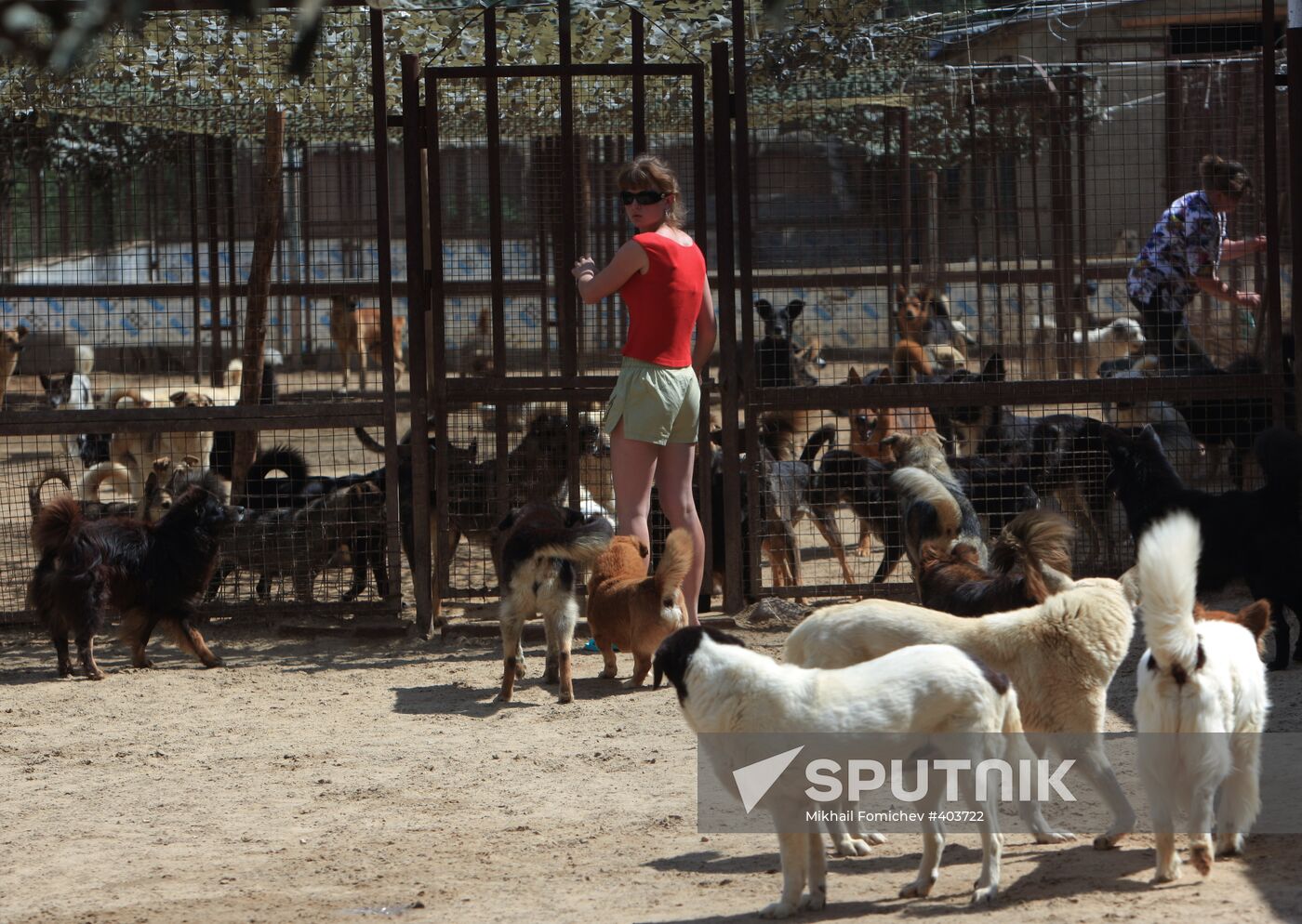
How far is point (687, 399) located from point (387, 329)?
180 centimetres

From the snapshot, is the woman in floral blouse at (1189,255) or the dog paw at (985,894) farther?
the woman in floral blouse at (1189,255)

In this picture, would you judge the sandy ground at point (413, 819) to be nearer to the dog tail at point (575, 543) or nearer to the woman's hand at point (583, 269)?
the dog tail at point (575, 543)

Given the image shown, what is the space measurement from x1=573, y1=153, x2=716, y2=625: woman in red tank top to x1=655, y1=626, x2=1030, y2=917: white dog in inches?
97.2

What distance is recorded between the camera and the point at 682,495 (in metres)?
5.94

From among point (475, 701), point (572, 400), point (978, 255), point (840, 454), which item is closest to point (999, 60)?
point (978, 255)

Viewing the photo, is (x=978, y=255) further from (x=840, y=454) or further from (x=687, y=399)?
(x=687, y=399)

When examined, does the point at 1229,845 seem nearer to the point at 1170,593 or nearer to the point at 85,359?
the point at 1170,593

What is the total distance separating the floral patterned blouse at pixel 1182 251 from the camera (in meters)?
7.90

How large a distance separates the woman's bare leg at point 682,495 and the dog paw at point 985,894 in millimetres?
2679

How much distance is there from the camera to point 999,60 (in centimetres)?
1166

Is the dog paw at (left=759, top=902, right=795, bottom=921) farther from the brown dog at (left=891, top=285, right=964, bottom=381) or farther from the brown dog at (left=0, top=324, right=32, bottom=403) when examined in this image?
the brown dog at (left=0, top=324, right=32, bottom=403)

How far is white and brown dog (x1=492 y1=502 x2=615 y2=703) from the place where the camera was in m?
5.55

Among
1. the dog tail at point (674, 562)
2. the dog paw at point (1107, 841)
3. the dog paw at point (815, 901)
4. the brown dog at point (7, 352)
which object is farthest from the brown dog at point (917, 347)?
the brown dog at point (7, 352)

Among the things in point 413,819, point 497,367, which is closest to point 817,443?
point 497,367
